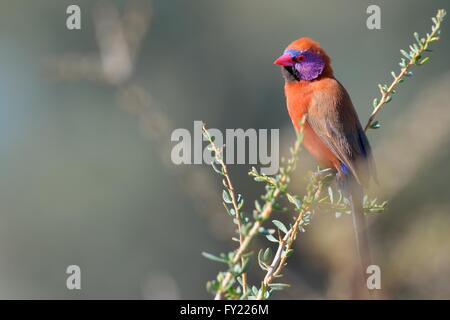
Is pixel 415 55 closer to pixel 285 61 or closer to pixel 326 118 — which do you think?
pixel 326 118

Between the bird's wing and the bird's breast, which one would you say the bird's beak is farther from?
the bird's wing

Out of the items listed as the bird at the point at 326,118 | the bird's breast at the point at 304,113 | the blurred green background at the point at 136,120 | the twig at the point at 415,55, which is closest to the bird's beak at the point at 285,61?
the bird at the point at 326,118

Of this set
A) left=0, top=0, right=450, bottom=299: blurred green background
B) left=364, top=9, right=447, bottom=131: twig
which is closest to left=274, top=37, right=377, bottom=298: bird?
left=364, top=9, right=447, bottom=131: twig

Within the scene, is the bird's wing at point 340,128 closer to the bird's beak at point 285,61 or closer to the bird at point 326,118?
the bird at point 326,118

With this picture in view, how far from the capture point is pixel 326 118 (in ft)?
13.1

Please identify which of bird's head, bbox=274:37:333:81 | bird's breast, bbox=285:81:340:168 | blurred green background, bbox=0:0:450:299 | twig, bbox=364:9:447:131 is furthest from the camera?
blurred green background, bbox=0:0:450:299

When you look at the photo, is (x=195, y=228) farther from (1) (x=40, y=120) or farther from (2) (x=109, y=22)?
(2) (x=109, y=22)

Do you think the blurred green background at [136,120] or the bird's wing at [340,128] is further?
the blurred green background at [136,120]

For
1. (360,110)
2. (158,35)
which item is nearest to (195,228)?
(360,110)

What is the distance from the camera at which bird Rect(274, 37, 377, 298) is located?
3.79 metres

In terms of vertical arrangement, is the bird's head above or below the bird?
above

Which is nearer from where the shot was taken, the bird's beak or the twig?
the twig

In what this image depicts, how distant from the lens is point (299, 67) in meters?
4.18

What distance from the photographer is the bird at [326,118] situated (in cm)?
379
